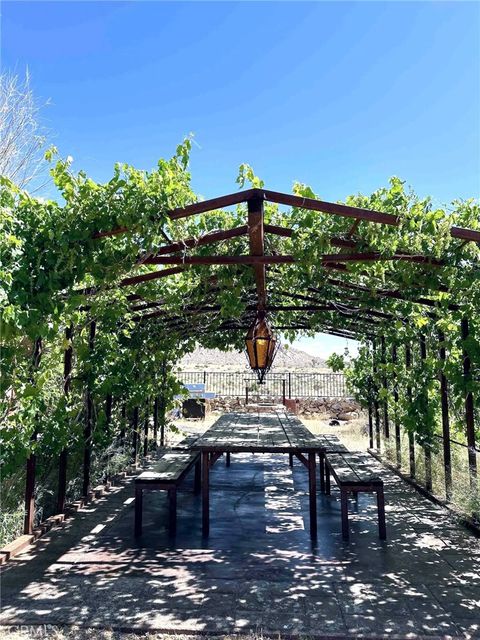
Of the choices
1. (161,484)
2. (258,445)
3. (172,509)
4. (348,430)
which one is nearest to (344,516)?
(258,445)

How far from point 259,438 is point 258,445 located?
640 mm

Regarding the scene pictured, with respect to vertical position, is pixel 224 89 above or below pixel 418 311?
above

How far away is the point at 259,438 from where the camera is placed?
5469 mm

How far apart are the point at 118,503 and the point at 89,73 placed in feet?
18.7

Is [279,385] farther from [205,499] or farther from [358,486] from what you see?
[358,486]

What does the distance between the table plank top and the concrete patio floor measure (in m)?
0.81

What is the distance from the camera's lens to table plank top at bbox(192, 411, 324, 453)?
468cm

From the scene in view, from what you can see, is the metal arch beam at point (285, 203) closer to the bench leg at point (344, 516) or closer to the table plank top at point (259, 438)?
the table plank top at point (259, 438)

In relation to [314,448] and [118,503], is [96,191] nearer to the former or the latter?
[314,448]

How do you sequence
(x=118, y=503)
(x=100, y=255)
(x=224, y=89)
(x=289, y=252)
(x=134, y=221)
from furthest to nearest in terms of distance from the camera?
(x=224, y=89)
(x=118, y=503)
(x=289, y=252)
(x=100, y=255)
(x=134, y=221)

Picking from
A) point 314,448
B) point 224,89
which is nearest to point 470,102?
point 224,89

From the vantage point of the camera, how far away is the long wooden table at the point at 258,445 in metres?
4.62

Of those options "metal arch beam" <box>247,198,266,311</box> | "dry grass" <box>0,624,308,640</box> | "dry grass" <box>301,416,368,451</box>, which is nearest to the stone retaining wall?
"dry grass" <box>301,416,368,451</box>

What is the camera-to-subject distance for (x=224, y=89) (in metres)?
6.76
